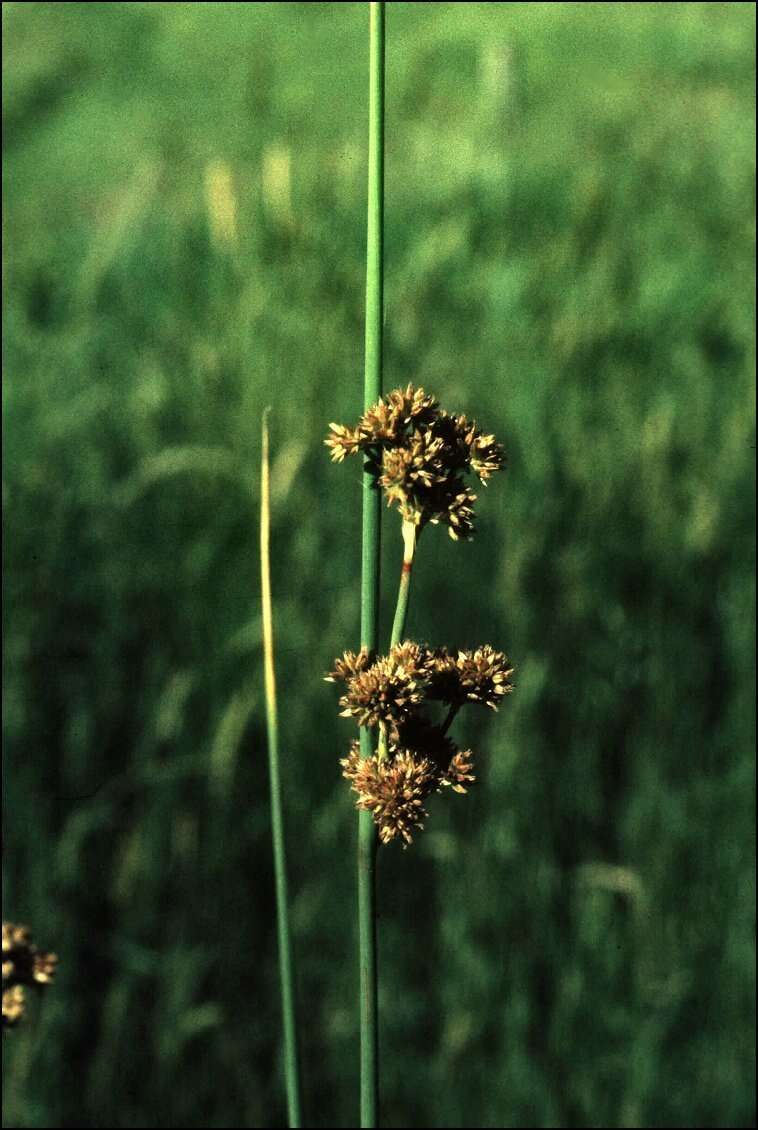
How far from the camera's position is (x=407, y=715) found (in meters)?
0.89

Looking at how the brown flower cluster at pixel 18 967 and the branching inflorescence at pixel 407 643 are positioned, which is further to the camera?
the brown flower cluster at pixel 18 967

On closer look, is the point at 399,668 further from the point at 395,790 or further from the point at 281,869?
the point at 281,869

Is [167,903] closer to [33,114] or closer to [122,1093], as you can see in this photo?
[122,1093]

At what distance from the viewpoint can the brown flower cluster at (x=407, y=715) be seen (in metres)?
0.86

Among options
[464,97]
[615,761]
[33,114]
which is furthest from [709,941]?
[33,114]

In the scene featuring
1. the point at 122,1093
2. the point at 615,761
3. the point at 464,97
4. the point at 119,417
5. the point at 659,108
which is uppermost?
the point at 464,97

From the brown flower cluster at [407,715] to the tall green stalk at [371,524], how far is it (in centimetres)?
2

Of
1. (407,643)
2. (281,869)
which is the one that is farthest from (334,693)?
(407,643)

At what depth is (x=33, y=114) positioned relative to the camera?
25.0 ft

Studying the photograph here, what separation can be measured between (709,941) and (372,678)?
1801 millimetres

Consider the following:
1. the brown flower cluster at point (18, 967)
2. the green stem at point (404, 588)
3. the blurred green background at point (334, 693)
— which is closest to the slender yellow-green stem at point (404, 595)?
the green stem at point (404, 588)

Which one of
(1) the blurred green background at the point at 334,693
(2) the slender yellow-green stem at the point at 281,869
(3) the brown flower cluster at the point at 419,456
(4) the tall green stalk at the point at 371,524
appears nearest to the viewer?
(4) the tall green stalk at the point at 371,524

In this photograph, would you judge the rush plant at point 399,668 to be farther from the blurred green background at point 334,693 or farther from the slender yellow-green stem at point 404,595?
the blurred green background at point 334,693

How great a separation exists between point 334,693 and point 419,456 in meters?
1.99
